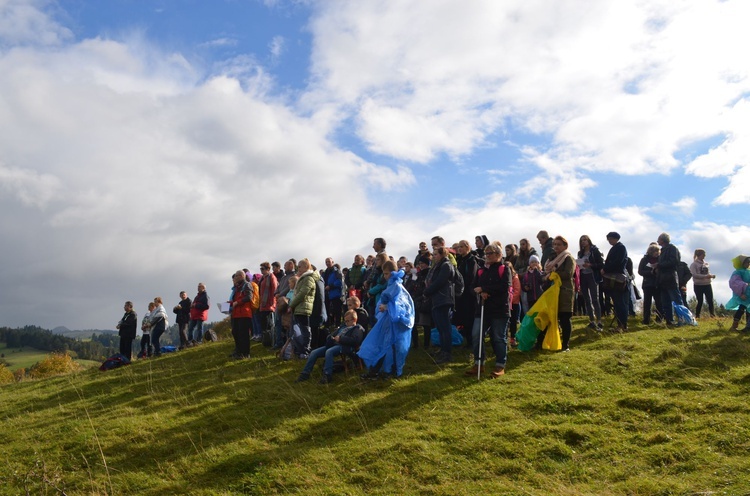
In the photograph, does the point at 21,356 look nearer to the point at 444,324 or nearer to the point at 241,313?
the point at 241,313

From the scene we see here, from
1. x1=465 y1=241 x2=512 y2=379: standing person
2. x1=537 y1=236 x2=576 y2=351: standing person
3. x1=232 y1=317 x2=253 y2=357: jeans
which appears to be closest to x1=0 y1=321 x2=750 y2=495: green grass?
x1=465 y1=241 x2=512 y2=379: standing person

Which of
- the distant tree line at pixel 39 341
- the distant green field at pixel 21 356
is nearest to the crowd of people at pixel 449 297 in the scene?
the distant green field at pixel 21 356

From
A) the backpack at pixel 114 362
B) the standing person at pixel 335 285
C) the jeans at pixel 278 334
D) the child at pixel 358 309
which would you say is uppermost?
the standing person at pixel 335 285

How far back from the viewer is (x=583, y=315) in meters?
16.8

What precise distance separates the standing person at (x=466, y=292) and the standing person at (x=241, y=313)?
5.27 meters

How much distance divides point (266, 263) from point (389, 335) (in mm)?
7230

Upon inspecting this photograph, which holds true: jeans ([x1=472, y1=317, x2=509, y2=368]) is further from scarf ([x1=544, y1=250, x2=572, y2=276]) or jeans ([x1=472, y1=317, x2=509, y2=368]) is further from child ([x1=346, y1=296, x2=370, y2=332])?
child ([x1=346, y1=296, x2=370, y2=332])

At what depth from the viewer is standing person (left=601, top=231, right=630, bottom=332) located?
41.3 feet

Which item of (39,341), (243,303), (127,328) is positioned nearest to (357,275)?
(243,303)

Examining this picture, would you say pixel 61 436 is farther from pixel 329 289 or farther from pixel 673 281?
pixel 673 281

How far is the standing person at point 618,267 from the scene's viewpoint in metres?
12.6

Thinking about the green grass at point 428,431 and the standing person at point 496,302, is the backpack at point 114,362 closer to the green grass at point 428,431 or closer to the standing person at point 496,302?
the green grass at point 428,431

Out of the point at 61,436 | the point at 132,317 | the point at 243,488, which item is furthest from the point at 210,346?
the point at 243,488

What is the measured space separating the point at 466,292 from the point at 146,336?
12.1m
